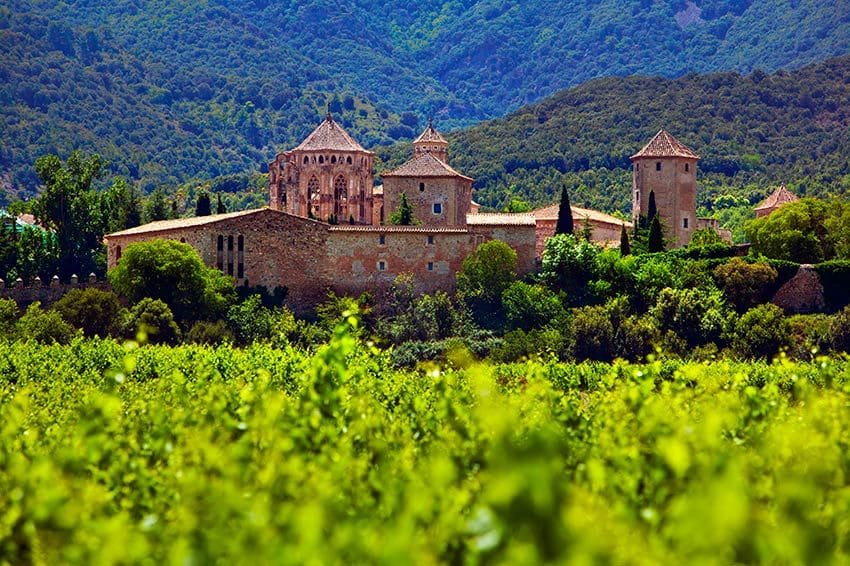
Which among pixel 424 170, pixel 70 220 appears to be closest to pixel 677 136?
pixel 424 170

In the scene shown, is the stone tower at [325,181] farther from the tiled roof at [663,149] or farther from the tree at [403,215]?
the tiled roof at [663,149]

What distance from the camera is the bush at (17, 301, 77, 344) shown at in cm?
5175

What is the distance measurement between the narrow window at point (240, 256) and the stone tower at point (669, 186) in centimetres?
1834

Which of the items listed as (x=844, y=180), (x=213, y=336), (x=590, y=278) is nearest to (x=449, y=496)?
(x=213, y=336)

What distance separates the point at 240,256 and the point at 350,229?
4142mm

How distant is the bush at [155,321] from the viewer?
52562mm

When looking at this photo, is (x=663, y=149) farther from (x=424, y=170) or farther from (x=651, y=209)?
(x=424, y=170)

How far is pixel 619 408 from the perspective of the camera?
1952 cm

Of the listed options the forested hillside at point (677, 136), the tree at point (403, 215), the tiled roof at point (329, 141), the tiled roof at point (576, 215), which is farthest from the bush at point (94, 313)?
the forested hillside at point (677, 136)

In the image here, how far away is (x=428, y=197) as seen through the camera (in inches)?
2516

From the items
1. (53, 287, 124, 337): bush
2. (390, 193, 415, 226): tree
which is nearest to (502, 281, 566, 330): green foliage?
(390, 193, 415, 226): tree

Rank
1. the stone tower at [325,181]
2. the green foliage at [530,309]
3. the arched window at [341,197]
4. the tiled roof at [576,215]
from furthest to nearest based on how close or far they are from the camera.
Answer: the tiled roof at [576,215], the stone tower at [325,181], the arched window at [341,197], the green foliage at [530,309]

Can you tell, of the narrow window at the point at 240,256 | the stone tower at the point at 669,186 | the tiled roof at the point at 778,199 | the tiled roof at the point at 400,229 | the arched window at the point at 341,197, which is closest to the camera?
the narrow window at the point at 240,256

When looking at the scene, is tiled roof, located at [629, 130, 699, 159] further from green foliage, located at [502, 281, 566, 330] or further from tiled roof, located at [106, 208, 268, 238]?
tiled roof, located at [106, 208, 268, 238]
